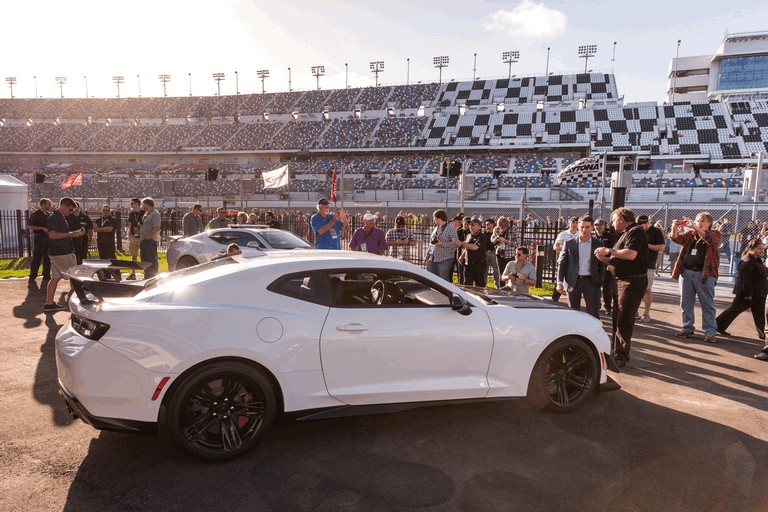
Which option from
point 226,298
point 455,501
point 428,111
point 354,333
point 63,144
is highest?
point 428,111

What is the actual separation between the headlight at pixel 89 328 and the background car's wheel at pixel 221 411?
2.01 feet

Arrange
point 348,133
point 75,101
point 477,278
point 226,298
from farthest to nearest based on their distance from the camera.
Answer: point 75,101
point 348,133
point 477,278
point 226,298

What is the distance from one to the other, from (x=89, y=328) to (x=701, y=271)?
7.29m

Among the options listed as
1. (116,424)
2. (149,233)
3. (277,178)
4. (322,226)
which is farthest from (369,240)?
(277,178)

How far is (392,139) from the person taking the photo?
50688 millimetres

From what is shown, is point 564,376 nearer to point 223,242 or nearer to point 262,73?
point 223,242

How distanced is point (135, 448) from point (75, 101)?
7593cm

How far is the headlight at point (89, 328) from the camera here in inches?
123

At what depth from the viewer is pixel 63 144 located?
57.7 metres

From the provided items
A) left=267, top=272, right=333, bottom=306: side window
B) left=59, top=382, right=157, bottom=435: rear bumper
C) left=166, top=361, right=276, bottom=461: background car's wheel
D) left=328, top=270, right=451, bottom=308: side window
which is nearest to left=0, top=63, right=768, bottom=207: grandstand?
left=328, top=270, right=451, bottom=308: side window

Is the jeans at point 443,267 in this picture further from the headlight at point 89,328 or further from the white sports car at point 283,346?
the headlight at point 89,328

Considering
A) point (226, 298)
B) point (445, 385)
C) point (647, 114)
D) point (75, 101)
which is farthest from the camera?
point (75, 101)

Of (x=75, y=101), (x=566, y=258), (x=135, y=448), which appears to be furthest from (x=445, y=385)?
(x=75, y=101)

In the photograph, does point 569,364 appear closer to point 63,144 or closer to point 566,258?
point 566,258
